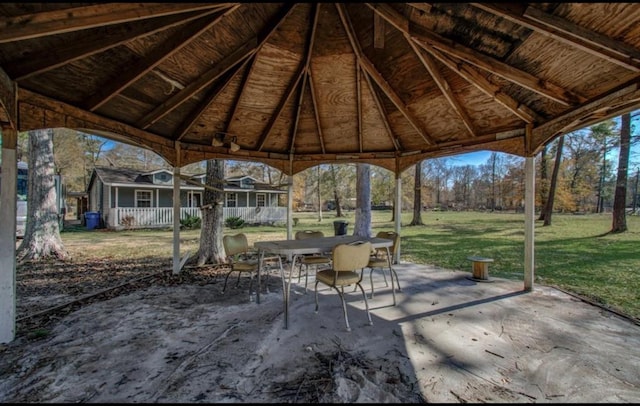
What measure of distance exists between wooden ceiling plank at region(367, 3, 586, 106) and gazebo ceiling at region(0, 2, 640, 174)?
14mm

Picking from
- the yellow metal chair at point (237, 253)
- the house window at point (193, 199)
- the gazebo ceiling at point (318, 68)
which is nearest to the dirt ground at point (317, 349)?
the yellow metal chair at point (237, 253)

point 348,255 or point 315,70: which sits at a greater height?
point 315,70

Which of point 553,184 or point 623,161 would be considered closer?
point 623,161

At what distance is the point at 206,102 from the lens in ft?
14.4

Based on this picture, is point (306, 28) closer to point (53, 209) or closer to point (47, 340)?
point (47, 340)

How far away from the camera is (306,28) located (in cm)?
309

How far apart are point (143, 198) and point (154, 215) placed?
1.97m

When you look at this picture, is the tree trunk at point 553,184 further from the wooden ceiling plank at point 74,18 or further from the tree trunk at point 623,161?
the wooden ceiling plank at point 74,18

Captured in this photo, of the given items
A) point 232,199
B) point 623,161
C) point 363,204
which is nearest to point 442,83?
point 363,204

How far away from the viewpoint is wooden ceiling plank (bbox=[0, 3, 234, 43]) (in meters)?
1.95

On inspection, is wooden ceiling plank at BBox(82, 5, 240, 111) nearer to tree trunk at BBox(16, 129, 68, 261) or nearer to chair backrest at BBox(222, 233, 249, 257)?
chair backrest at BBox(222, 233, 249, 257)

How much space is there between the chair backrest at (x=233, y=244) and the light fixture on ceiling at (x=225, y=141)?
1812mm

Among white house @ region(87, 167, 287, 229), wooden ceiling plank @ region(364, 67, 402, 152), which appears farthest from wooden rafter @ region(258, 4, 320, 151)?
white house @ region(87, 167, 287, 229)

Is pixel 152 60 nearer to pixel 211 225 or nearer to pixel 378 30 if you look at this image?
pixel 378 30
